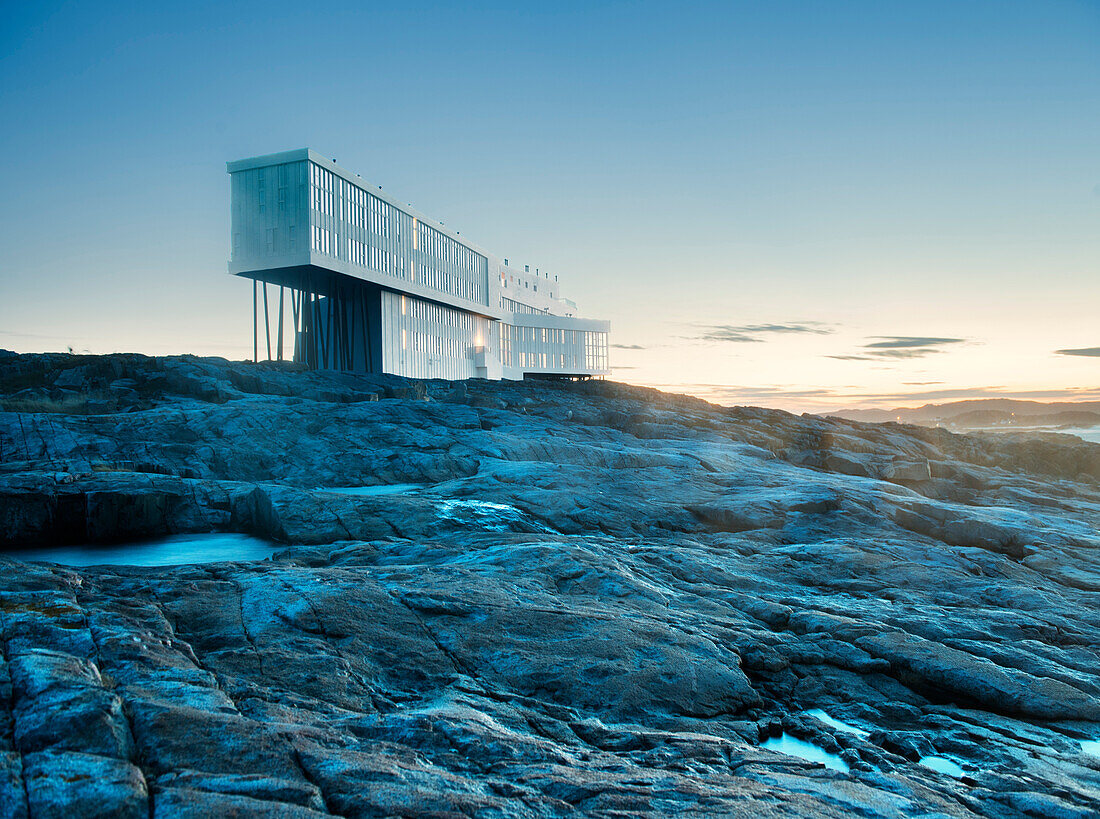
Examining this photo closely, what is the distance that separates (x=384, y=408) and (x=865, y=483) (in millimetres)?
16708

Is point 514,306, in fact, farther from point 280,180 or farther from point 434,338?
point 280,180

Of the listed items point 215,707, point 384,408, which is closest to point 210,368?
point 384,408

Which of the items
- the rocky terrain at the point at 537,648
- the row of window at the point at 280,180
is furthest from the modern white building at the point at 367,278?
the rocky terrain at the point at 537,648

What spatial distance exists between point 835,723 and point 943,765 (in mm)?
1109

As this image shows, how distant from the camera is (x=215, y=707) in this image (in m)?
5.27

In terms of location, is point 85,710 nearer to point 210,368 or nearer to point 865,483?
point 865,483

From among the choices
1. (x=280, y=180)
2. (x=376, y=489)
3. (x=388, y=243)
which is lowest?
(x=376, y=489)

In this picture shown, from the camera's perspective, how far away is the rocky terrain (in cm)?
454

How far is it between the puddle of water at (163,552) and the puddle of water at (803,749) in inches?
375

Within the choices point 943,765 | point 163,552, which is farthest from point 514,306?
point 943,765

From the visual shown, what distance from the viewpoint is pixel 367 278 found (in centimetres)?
4991

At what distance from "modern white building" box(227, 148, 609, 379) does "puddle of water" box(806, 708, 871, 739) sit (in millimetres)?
43115

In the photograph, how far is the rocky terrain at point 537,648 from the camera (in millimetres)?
4535

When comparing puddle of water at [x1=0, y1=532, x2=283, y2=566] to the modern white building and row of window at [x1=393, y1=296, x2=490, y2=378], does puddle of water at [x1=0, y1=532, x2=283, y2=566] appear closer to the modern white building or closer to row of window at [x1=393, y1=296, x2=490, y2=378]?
the modern white building
